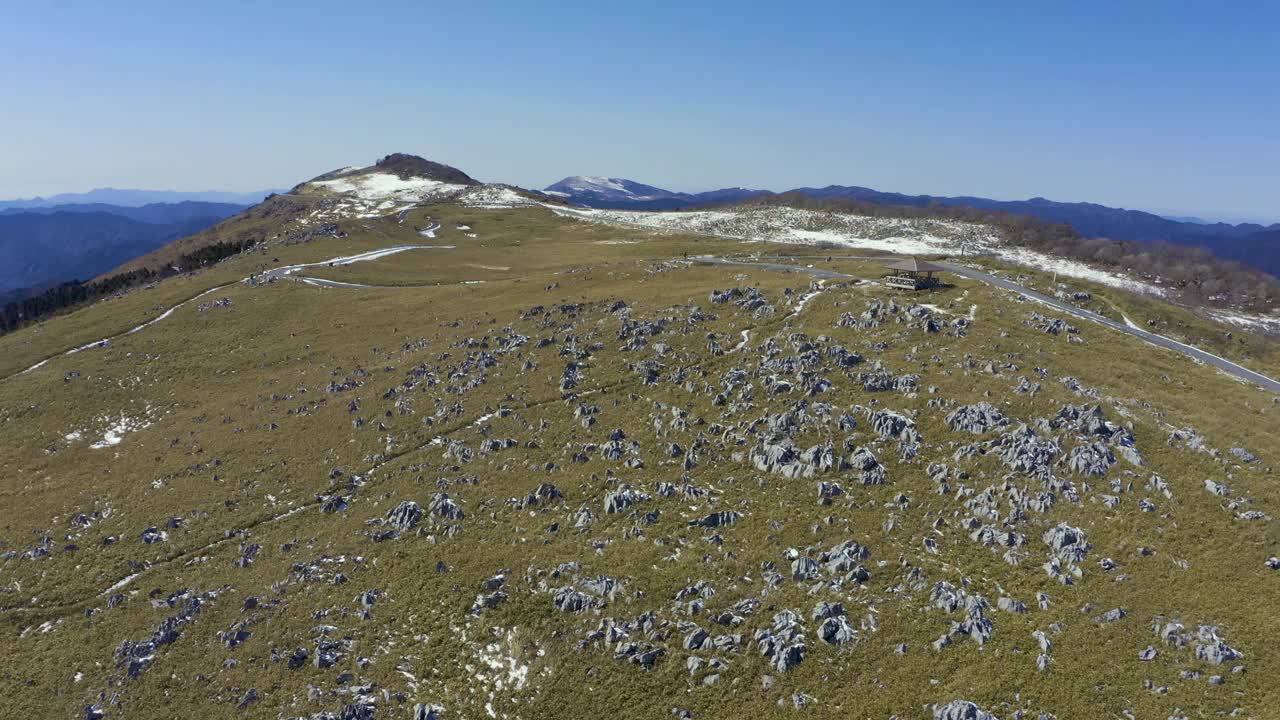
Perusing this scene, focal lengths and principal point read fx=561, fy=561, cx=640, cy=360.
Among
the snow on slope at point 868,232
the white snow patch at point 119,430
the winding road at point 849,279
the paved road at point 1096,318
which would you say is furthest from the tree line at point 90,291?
the paved road at point 1096,318

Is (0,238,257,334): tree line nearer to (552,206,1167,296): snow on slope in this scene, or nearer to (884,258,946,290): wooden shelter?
(552,206,1167,296): snow on slope

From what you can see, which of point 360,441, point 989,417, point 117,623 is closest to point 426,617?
point 117,623

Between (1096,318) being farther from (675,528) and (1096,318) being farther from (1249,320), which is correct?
(675,528)

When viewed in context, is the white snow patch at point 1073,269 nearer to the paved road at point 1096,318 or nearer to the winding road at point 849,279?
the paved road at point 1096,318

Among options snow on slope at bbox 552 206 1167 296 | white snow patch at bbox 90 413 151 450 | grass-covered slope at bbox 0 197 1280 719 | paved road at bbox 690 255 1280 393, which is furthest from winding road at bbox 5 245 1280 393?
snow on slope at bbox 552 206 1167 296

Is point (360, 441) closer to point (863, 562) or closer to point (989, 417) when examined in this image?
point (863, 562)

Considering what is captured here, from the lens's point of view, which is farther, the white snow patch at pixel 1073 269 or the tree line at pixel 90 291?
the tree line at pixel 90 291
